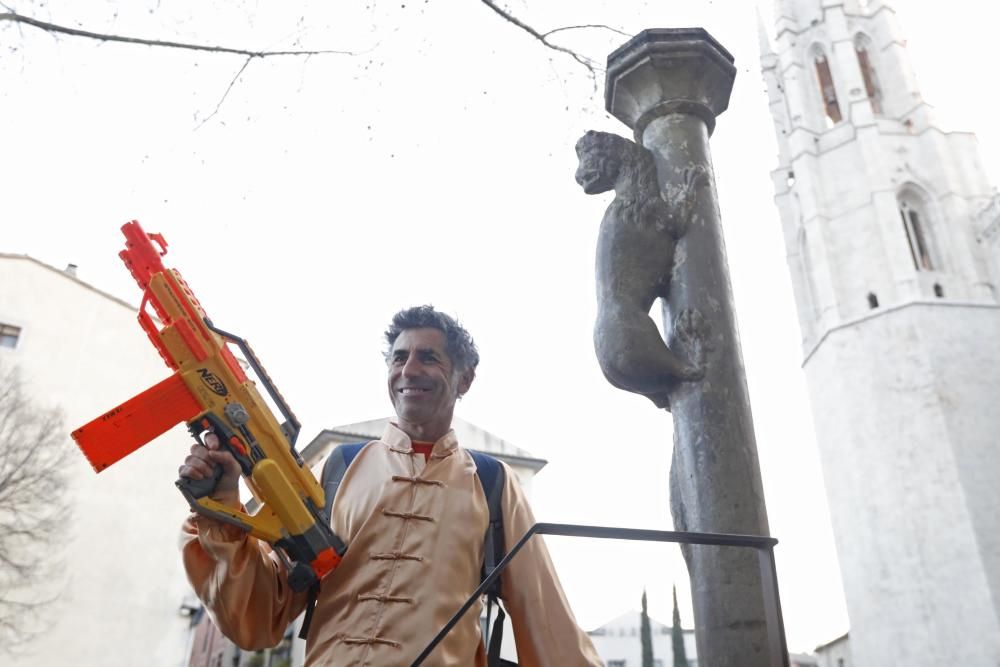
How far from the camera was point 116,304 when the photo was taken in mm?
22469

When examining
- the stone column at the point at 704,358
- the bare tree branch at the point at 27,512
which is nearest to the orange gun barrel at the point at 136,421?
the stone column at the point at 704,358

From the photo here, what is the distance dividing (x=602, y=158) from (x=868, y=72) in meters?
45.1

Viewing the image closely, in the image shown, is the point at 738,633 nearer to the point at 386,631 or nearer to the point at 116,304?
the point at 386,631

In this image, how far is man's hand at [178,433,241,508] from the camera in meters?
1.97

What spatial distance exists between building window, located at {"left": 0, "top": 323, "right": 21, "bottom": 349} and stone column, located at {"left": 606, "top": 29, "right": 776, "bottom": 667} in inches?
855

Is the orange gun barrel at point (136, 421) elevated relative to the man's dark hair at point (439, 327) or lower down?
lower down

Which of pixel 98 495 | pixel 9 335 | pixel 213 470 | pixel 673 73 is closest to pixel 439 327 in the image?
pixel 213 470

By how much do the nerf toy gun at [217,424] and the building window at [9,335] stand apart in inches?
844

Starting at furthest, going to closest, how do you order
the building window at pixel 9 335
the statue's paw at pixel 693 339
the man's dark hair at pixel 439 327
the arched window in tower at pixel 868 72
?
the arched window in tower at pixel 868 72, the building window at pixel 9 335, the statue's paw at pixel 693 339, the man's dark hair at pixel 439 327

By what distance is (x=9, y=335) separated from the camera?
2058 cm

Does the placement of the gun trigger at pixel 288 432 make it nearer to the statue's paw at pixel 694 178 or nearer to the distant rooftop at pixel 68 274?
the statue's paw at pixel 694 178

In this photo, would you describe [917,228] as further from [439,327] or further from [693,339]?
[439,327]

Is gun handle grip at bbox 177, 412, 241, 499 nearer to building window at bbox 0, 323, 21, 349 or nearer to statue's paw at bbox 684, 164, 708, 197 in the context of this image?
statue's paw at bbox 684, 164, 708, 197

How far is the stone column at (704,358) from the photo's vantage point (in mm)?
2258
